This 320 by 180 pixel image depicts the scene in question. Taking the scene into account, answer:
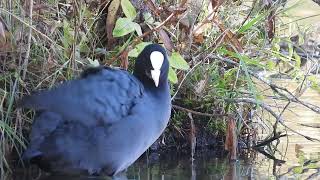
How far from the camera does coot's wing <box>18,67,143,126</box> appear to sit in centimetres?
362

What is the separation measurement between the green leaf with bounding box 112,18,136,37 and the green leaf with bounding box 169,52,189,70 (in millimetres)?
240

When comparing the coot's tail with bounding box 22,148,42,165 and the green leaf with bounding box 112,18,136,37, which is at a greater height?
the green leaf with bounding box 112,18,136,37

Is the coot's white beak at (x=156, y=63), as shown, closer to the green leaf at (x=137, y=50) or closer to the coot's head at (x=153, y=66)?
the coot's head at (x=153, y=66)

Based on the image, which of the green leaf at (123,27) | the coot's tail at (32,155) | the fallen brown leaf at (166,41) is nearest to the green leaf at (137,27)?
the green leaf at (123,27)

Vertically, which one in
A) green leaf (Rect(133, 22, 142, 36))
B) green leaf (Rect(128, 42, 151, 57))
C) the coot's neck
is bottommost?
the coot's neck

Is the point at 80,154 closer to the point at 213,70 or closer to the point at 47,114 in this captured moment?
the point at 47,114

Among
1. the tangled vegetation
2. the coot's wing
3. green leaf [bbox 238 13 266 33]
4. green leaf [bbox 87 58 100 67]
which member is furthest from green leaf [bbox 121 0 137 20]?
green leaf [bbox 238 13 266 33]

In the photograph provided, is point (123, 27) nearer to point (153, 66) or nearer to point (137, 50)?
point (137, 50)

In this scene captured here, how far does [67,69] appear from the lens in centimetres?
419

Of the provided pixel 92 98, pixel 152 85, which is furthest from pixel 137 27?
pixel 92 98

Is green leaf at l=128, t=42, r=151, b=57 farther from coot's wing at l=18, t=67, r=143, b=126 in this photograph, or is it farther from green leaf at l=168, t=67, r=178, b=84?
coot's wing at l=18, t=67, r=143, b=126

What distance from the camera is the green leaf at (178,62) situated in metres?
4.21

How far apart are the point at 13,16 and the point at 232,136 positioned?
4.14 feet

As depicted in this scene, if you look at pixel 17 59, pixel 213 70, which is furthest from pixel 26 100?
pixel 213 70
